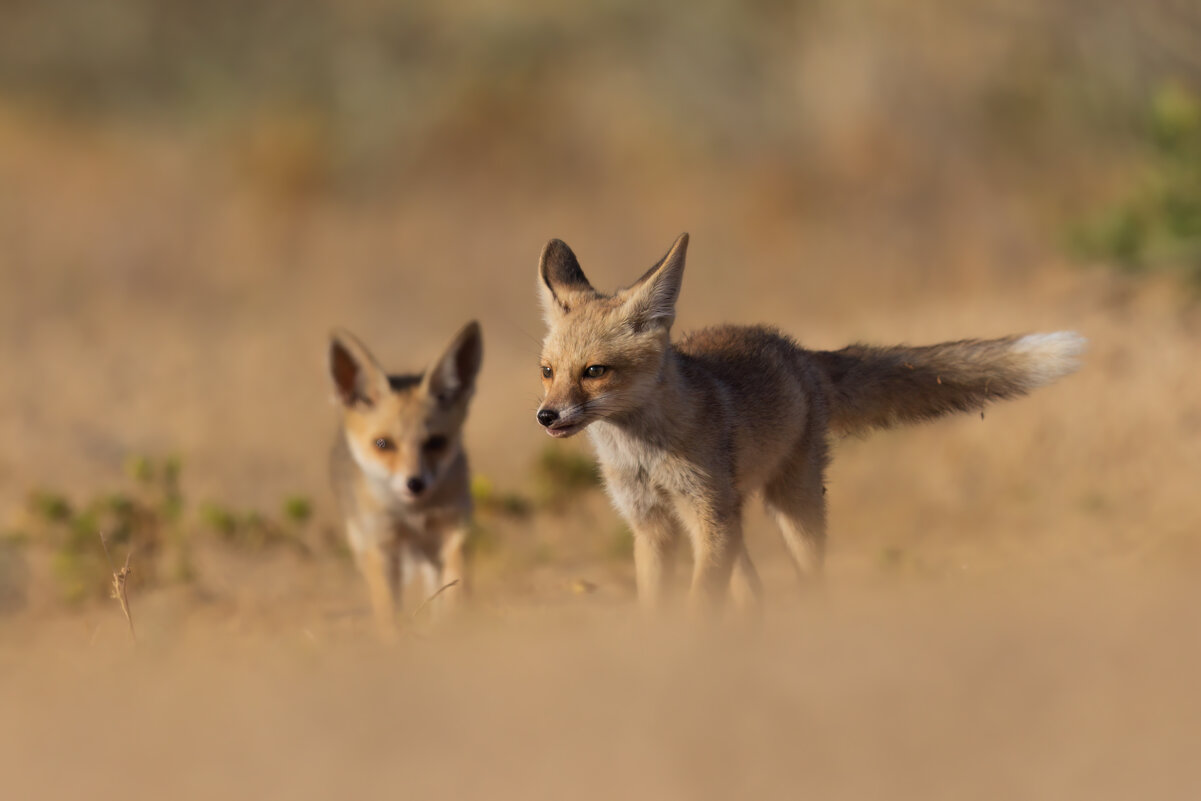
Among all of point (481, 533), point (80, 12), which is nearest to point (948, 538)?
point (481, 533)

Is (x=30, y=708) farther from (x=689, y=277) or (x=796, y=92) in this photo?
(x=796, y=92)

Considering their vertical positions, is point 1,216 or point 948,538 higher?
point 1,216

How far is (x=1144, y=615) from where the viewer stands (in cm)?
328

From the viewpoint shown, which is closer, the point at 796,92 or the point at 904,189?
the point at 904,189

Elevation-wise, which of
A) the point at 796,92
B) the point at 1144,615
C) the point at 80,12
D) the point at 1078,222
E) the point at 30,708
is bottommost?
the point at 30,708

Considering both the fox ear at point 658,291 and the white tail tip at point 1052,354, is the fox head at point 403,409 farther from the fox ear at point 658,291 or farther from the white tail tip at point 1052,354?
the white tail tip at point 1052,354

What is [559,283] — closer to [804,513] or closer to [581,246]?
→ [804,513]

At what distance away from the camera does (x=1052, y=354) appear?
15.9ft

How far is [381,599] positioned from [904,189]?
10.8m

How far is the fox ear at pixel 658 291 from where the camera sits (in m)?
4.22

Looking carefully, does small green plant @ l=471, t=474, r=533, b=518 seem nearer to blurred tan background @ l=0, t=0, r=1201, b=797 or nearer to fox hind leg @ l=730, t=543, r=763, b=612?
blurred tan background @ l=0, t=0, r=1201, b=797

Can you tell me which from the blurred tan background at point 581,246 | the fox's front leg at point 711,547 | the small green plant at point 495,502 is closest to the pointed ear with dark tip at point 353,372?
the blurred tan background at point 581,246

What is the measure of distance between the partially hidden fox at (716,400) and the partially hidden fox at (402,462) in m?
1.29

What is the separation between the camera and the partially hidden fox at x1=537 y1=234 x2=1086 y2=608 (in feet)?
13.8
